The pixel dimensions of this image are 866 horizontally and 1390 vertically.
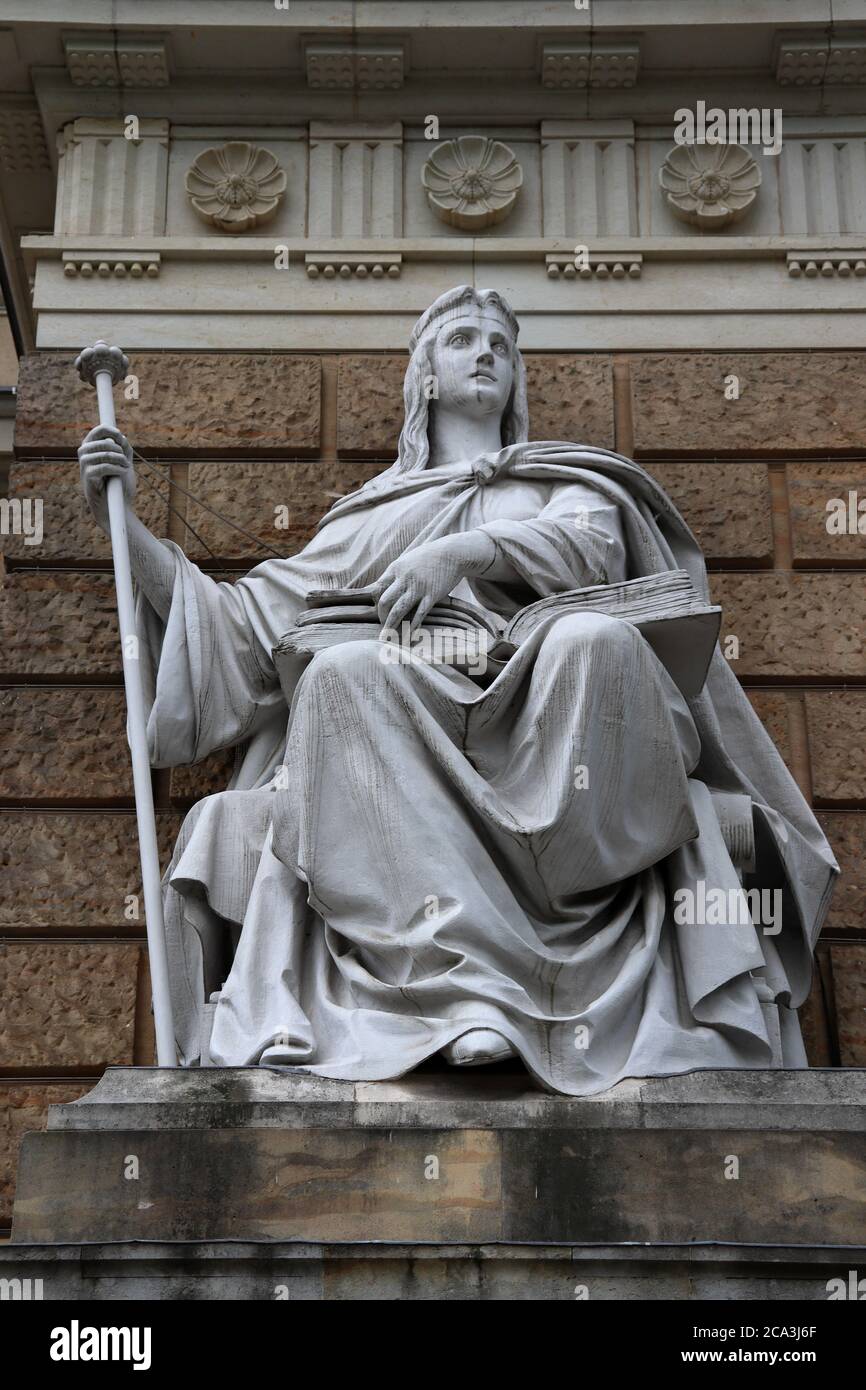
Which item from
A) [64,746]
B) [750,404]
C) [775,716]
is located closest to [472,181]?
[750,404]

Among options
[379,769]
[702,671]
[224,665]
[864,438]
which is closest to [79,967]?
[224,665]

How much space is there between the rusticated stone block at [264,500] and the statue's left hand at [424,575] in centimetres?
183

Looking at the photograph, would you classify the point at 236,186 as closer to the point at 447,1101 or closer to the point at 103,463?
the point at 103,463

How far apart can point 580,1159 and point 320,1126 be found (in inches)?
27.5

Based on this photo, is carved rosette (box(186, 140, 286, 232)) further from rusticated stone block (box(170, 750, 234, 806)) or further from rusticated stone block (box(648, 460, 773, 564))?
rusticated stone block (box(170, 750, 234, 806))

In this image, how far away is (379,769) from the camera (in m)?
7.11

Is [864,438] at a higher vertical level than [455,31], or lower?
lower

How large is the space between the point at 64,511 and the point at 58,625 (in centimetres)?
54

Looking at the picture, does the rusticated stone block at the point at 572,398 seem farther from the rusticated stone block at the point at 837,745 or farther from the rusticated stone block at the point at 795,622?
the rusticated stone block at the point at 837,745

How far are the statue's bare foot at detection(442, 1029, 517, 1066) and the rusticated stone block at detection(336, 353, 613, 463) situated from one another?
375cm

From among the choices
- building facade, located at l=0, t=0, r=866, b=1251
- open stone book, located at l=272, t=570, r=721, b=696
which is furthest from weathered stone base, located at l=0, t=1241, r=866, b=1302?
building facade, located at l=0, t=0, r=866, b=1251

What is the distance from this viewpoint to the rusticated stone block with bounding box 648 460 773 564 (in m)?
9.60

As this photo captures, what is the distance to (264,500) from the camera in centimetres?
972

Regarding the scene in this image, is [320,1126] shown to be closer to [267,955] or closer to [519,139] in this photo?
[267,955]
